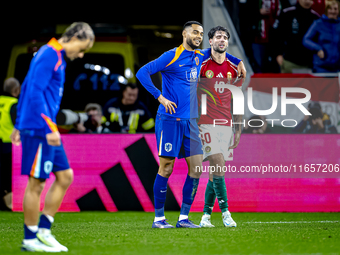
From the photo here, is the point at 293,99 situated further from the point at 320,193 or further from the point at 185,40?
the point at 185,40

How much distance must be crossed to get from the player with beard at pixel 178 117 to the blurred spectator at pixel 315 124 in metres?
3.04

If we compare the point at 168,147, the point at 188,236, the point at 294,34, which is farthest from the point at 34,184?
the point at 294,34

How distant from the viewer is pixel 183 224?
564cm

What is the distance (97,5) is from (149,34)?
2.07m

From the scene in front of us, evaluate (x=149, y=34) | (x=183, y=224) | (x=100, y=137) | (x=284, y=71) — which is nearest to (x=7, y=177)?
(x=100, y=137)

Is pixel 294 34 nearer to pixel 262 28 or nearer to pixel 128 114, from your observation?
pixel 262 28

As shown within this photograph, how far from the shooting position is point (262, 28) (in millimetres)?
10000

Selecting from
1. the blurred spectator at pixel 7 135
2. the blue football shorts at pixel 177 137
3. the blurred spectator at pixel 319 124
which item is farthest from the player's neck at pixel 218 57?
the blurred spectator at pixel 7 135

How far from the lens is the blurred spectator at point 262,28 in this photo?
390 inches

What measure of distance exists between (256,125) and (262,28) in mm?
2404

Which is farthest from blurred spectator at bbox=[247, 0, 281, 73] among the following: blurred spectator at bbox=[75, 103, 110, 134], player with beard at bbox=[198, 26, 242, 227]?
player with beard at bbox=[198, 26, 242, 227]

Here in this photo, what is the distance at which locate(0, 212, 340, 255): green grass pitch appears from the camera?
4066 millimetres

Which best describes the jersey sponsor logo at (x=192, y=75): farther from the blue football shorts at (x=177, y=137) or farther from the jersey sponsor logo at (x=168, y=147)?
the jersey sponsor logo at (x=168, y=147)

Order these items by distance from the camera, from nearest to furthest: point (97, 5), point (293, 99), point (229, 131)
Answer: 1. point (229, 131)
2. point (293, 99)
3. point (97, 5)
